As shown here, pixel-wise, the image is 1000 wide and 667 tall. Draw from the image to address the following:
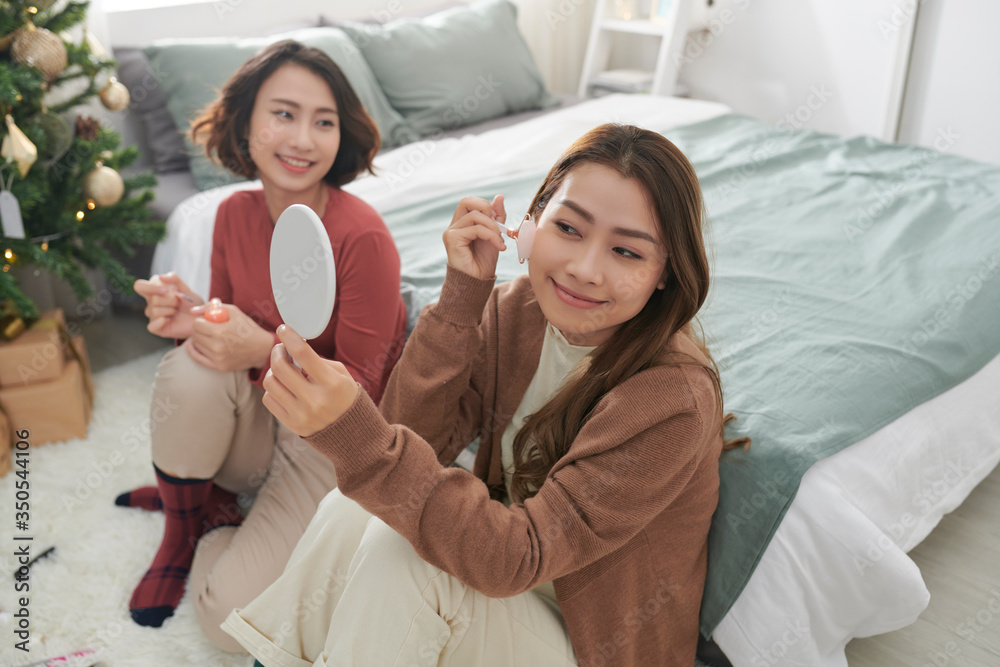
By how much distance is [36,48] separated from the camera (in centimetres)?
174

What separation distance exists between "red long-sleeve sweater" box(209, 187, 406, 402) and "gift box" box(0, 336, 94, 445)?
0.67 m

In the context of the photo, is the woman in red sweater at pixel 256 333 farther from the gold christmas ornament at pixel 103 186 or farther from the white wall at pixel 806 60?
the white wall at pixel 806 60

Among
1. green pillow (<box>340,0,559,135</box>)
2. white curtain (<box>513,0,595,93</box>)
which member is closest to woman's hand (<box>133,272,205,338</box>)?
green pillow (<box>340,0,559,135</box>)

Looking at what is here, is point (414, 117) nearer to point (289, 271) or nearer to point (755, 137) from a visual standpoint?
point (755, 137)

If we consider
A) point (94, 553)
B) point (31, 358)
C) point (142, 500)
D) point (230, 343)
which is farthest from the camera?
point (31, 358)

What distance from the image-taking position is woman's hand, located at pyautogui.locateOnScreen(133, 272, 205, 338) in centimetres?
138

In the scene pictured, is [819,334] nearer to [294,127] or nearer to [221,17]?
[294,127]

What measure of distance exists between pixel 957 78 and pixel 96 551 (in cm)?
370

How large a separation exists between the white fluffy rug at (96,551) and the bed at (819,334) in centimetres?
46

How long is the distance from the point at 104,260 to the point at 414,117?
3.66 ft

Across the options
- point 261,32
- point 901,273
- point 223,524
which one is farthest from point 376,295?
point 261,32

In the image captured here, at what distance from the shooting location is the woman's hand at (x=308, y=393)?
0.80 metres

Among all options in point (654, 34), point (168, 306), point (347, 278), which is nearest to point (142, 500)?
point (168, 306)

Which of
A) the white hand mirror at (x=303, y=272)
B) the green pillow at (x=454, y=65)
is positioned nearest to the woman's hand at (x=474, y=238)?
the white hand mirror at (x=303, y=272)
